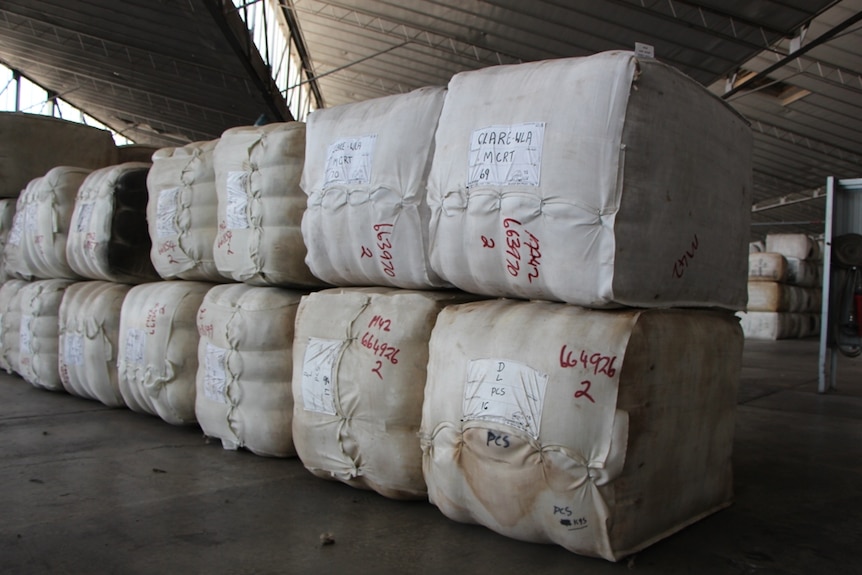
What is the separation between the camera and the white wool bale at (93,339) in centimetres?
342

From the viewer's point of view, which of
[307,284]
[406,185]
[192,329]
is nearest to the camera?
[406,185]

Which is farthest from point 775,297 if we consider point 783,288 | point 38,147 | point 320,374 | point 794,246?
point 320,374

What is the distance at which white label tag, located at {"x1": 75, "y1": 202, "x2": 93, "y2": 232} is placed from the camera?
3594 mm

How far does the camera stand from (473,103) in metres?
1.98

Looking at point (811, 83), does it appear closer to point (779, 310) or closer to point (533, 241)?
point (779, 310)

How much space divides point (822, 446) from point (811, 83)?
9424 mm

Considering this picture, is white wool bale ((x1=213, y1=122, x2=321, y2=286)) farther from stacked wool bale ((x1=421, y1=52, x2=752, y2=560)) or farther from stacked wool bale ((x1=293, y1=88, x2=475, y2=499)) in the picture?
stacked wool bale ((x1=421, y1=52, x2=752, y2=560))

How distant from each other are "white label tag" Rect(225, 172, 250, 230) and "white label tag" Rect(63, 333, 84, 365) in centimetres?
135

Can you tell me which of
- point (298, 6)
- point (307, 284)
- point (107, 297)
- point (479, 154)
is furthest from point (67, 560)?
point (298, 6)

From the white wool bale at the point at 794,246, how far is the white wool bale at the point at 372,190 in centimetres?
1063

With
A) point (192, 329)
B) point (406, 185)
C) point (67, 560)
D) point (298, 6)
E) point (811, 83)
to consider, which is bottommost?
point (67, 560)

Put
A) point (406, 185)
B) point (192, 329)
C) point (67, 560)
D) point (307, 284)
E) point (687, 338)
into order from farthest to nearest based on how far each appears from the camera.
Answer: point (192, 329) < point (307, 284) < point (406, 185) < point (687, 338) < point (67, 560)

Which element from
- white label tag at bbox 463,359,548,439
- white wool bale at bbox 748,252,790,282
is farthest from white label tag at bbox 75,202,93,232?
white wool bale at bbox 748,252,790,282

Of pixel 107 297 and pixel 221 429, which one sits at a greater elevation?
pixel 107 297
